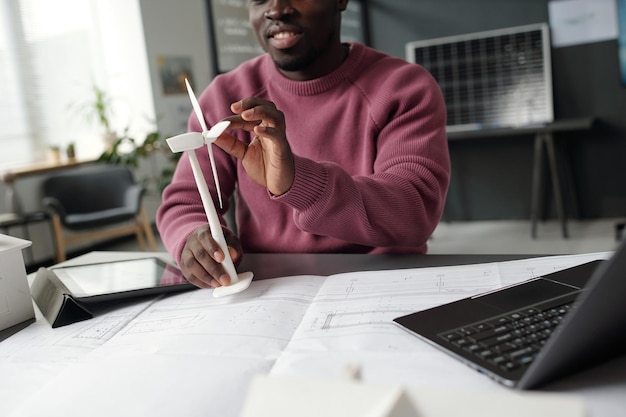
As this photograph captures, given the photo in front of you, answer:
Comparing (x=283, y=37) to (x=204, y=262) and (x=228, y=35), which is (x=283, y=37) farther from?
(x=228, y=35)

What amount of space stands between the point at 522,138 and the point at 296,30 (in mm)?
3310

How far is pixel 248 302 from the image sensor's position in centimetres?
83

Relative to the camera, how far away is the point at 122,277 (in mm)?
994

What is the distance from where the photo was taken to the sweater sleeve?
36.6 inches

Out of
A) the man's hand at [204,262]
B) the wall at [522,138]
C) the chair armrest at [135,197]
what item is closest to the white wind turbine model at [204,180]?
the man's hand at [204,262]

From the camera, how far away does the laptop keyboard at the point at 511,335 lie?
0.54 m

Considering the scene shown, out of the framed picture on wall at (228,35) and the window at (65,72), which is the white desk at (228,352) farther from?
the window at (65,72)

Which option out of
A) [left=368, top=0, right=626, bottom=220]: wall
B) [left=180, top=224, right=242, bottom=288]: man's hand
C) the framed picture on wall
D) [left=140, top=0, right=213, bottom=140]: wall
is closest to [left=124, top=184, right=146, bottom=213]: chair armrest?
[left=140, top=0, right=213, bottom=140]: wall

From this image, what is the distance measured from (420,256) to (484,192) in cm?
354

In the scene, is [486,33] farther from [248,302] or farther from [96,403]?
[96,403]

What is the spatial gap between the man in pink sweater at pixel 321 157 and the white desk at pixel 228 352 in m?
0.11

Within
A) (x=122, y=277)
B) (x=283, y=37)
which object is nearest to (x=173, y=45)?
(x=283, y=37)

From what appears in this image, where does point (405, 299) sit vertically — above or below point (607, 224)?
above

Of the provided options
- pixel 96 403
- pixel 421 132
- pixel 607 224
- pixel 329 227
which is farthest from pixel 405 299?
pixel 607 224
